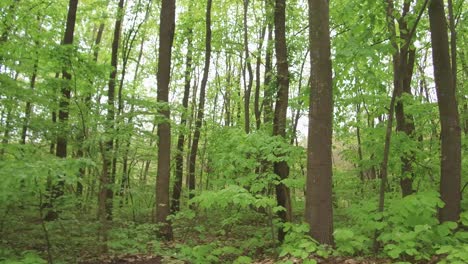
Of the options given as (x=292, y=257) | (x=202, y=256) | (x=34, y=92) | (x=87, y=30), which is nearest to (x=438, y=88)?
(x=292, y=257)

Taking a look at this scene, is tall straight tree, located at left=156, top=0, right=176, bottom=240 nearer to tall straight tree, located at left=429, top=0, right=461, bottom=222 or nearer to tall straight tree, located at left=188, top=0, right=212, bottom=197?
tall straight tree, located at left=188, top=0, right=212, bottom=197

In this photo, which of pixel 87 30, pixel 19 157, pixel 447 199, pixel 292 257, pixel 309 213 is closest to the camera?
pixel 292 257

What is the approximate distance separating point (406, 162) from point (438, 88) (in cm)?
186

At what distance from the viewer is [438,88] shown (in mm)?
6180

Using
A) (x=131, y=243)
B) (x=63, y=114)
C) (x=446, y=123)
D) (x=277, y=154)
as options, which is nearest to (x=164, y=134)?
(x=63, y=114)

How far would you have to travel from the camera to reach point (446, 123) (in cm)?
607

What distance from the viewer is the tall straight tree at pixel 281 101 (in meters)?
8.09

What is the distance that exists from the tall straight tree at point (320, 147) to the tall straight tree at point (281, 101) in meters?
2.48

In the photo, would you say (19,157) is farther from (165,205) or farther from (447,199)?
(447,199)

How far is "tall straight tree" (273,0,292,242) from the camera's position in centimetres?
809

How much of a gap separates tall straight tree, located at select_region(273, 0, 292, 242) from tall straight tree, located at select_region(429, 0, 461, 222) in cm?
301

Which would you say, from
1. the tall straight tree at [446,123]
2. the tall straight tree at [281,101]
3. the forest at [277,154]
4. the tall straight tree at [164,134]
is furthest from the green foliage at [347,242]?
the tall straight tree at [164,134]

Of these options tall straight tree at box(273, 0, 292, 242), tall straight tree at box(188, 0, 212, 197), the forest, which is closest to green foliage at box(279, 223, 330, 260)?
the forest

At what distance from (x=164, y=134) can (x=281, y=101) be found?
332cm
